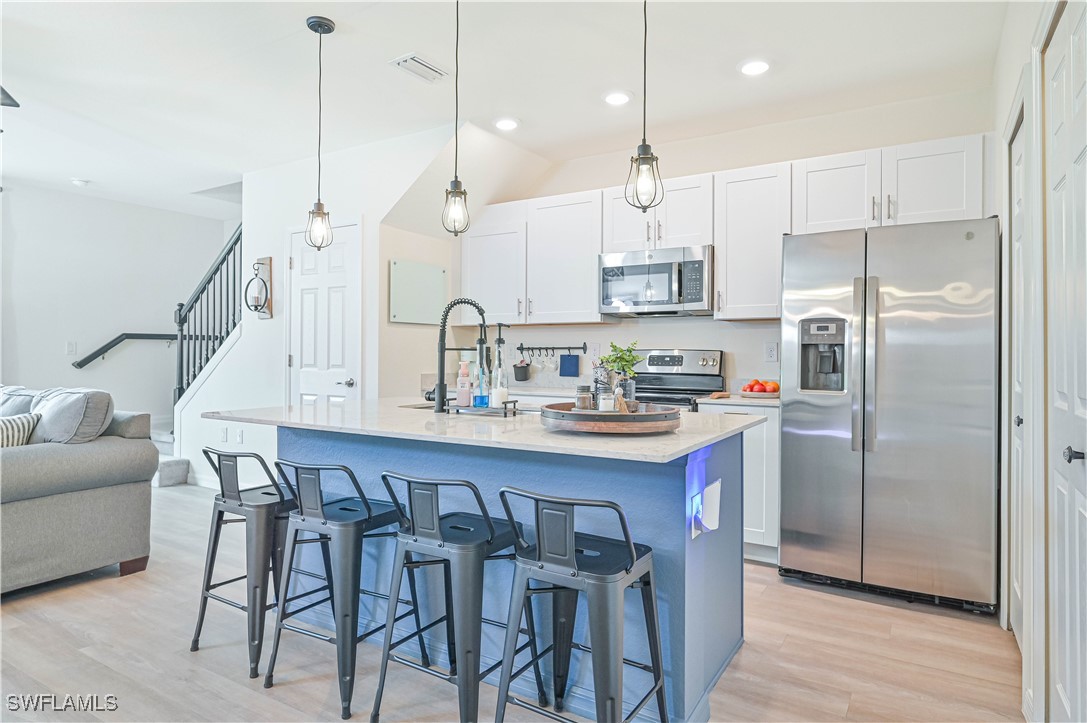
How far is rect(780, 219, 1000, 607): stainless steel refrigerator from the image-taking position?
3027mm

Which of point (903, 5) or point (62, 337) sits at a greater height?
point (903, 5)

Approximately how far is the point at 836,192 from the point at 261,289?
4.40 metres

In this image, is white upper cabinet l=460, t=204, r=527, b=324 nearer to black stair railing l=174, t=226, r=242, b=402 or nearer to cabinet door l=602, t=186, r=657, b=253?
cabinet door l=602, t=186, r=657, b=253

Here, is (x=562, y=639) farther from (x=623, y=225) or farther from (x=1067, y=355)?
(x=623, y=225)

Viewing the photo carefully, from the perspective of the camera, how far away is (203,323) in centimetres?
654

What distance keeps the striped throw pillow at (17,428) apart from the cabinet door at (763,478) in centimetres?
361

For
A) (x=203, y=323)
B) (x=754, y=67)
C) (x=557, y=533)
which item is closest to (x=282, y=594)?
(x=557, y=533)

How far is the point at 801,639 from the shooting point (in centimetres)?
273

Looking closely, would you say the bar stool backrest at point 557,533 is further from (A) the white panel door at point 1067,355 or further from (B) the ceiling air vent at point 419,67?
(B) the ceiling air vent at point 419,67

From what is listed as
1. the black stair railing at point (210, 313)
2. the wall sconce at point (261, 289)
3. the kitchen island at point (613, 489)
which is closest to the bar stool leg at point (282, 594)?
the kitchen island at point (613, 489)

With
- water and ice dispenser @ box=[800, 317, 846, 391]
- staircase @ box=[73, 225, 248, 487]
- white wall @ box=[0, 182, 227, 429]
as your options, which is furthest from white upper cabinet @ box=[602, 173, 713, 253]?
white wall @ box=[0, 182, 227, 429]

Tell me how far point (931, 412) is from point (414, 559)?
8.19 feet

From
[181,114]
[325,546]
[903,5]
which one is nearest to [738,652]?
[325,546]

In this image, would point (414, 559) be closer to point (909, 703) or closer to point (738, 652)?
point (738, 652)
